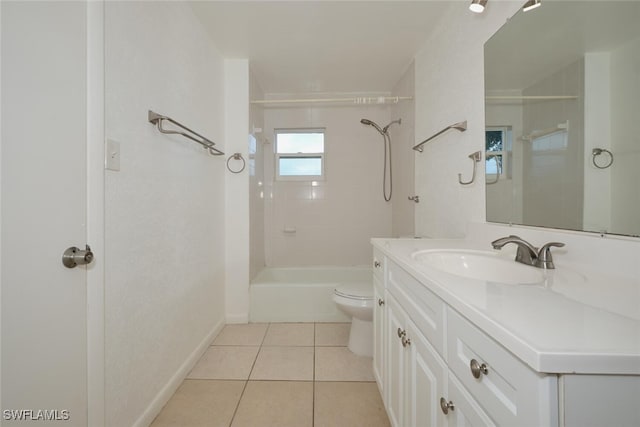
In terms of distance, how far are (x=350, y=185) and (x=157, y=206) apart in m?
2.10

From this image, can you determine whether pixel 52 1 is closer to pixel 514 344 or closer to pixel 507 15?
pixel 514 344

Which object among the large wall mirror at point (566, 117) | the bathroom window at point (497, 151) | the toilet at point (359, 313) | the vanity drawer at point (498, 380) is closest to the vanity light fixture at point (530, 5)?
the large wall mirror at point (566, 117)

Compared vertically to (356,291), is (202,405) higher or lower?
lower

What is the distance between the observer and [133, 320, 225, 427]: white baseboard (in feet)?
3.83

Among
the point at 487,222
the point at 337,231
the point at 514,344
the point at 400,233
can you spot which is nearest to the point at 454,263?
the point at 487,222

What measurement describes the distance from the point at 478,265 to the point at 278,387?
4.00 ft

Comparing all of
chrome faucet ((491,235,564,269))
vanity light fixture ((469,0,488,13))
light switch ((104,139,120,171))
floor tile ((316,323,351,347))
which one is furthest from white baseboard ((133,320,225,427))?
vanity light fixture ((469,0,488,13))

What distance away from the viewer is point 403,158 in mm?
2484

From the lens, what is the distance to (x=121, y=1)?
102 centimetres

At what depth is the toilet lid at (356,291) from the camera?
169 cm

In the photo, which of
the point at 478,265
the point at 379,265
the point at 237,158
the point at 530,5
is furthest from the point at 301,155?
the point at 478,265

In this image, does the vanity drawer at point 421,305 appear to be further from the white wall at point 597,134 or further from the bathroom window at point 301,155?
the bathroom window at point 301,155

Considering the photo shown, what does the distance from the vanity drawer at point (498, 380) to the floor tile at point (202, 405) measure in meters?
1.18

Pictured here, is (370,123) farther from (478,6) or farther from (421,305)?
(421,305)
